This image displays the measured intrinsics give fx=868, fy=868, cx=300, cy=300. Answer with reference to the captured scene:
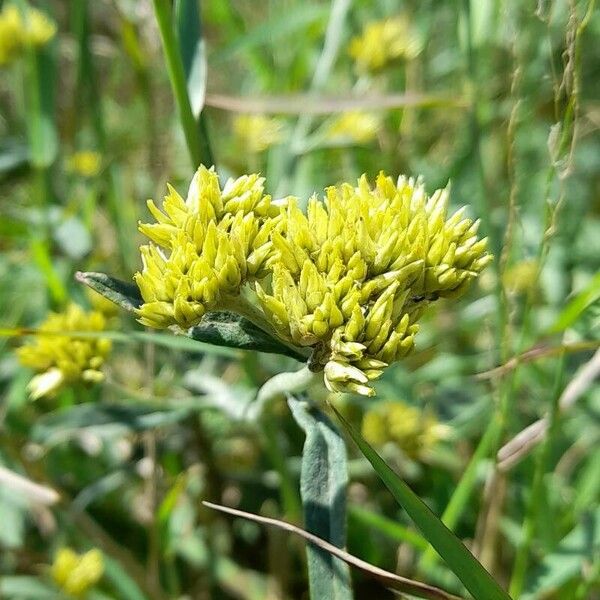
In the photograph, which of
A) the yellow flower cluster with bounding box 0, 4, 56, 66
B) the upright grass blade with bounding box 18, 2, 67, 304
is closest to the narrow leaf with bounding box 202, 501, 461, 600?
the upright grass blade with bounding box 18, 2, 67, 304

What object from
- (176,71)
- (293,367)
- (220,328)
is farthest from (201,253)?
(293,367)

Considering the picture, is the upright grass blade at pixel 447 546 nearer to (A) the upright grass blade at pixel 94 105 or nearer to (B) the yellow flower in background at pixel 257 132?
(A) the upright grass blade at pixel 94 105

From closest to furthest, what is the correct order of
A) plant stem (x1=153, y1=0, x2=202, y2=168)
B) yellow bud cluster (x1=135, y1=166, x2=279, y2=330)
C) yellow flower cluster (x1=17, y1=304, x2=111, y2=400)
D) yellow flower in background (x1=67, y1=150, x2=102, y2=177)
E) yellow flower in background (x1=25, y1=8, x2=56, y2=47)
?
1. yellow bud cluster (x1=135, y1=166, x2=279, y2=330)
2. plant stem (x1=153, y1=0, x2=202, y2=168)
3. yellow flower cluster (x1=17, y1=304, x2=111, y2=400)
4. yellow flower in background (x1=25, y1=8, x2=56, y2=47)
5. yellow flower in background (x1=67, y1=150, x2=102, y2=177)

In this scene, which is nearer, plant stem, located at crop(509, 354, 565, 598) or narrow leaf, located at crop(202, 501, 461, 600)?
narrow leaf, located at crop(202, 501, 461, 600)

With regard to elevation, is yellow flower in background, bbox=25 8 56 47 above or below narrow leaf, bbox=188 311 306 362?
above

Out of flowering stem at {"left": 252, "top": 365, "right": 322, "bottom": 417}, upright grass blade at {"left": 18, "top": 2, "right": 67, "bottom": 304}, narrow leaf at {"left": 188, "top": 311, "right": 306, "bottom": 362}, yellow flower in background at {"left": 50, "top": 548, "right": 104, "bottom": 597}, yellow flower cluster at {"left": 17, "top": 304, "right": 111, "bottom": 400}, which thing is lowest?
yellow flower in background at {"left": 50, "top": 548, "right": 104, "bottom": 597}

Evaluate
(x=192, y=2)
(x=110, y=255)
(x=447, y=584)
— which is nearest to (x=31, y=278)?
(x=110, y=255)

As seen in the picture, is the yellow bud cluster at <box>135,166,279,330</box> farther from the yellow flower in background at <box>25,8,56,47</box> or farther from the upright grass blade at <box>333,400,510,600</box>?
the yellow flower in background at <box>25,8,56,47</box>

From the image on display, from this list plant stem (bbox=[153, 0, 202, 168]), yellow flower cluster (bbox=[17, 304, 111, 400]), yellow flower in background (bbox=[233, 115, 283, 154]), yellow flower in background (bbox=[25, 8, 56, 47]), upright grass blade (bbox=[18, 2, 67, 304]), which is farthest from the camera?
yellow flower in background (bbox=[233, 115, 283, 154])
